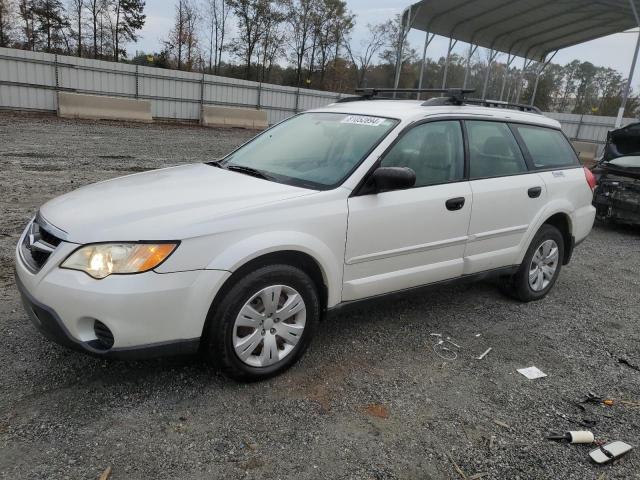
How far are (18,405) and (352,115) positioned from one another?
116 inches

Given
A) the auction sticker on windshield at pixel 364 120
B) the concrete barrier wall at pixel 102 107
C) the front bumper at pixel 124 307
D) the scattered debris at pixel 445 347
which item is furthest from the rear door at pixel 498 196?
the concrete barrier wall at pixel 102 107

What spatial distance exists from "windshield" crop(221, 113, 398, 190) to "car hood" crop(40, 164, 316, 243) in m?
0.22

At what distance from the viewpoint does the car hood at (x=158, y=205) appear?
266 centimetres

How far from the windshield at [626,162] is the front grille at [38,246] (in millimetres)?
8848

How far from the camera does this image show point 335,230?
318 centimetres

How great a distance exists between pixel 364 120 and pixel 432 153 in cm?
58

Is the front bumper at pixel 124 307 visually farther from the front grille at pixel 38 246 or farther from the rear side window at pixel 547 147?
the rear side window at pixel 547 147

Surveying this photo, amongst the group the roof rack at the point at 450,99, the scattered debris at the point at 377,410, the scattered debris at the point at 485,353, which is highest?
the roof rack at the point at 450,99

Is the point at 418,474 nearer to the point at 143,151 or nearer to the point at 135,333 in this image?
the point at 135,333

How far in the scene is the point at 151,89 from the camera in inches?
847

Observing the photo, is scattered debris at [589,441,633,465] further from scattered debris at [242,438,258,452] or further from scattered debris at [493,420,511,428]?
scattered debris at [242,438,258,452]

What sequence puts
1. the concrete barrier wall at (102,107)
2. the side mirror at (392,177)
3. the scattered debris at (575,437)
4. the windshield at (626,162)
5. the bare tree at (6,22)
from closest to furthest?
the scattered debris at (575,437) → the side mirror at (392,177) → the windshield at (626,162) → the concrete barrier wall at (102,107) → the bare tree at (6,22)

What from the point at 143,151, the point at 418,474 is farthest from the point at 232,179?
the point at 143,151

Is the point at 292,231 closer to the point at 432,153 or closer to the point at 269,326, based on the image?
the point at 269,326
